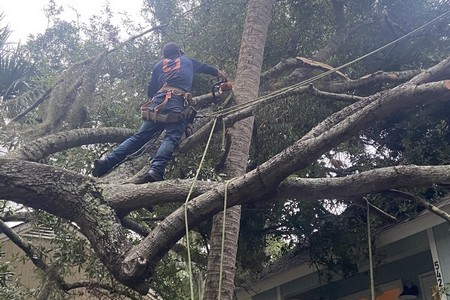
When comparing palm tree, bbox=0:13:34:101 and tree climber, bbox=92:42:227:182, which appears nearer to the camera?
tree climber, bbox=92:42:227:182

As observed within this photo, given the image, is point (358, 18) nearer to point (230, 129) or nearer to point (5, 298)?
point (230, 129)

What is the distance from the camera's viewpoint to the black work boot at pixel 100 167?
596 centimetres

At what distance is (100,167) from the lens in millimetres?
5973

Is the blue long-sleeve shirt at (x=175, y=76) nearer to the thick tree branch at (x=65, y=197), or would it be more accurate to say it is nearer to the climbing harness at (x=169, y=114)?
the climbing harness at (x=169, y=114)

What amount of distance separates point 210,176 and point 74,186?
11.2ft

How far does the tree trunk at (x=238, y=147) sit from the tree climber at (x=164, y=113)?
52cm

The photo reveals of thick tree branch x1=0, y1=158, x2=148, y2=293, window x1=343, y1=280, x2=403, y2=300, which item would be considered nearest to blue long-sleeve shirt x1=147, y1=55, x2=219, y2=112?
thick tree branch x1=0, y1=158, x2=148, y2=293

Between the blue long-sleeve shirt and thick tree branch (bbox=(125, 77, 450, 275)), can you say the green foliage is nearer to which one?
the blue long-sleeve shirt

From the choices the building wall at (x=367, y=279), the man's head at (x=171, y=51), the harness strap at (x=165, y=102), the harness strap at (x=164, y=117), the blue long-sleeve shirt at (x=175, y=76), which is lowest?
the building wall at (x=367, y=279)

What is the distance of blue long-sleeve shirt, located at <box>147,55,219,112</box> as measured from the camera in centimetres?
643

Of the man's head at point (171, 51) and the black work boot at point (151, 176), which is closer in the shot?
the black work boot at point (151, 176)

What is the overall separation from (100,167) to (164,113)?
2.95 ft

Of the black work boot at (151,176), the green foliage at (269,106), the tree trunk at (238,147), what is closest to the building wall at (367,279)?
the green foliage at (269,106)

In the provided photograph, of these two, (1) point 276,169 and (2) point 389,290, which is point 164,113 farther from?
(2) point 389,290
